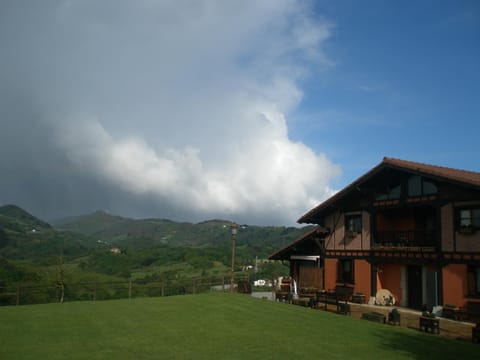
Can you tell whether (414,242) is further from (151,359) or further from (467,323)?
(151,359)

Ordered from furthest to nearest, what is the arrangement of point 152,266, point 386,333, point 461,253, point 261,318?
point 152,266
point 461,253
point 261,318
point 386,333

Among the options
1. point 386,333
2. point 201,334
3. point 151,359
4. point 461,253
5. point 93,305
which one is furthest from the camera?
point 93,305

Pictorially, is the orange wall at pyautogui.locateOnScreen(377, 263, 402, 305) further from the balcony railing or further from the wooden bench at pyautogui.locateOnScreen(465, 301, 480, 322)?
the wooden bench at pyautogui.locateOnScreen(465, 301, 480, 322)

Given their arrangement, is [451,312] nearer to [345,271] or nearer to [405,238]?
[405,238]

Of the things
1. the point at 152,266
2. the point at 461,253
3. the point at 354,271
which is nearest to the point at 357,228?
the point at 354,271

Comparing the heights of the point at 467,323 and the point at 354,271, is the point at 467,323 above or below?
below

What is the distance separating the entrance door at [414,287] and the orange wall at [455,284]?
2.77m

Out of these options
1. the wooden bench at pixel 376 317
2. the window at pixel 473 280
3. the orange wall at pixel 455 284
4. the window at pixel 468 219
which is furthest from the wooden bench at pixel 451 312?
the window at pixel 468 219

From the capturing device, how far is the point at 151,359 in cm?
1129

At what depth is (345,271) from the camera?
85.9 ft

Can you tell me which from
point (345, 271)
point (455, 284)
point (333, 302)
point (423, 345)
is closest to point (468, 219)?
point (455, 284)

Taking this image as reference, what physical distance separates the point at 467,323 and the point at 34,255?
12502 centimetres

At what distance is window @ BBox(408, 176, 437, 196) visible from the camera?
21436mm

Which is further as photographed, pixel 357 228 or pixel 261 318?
pixel 357 228
